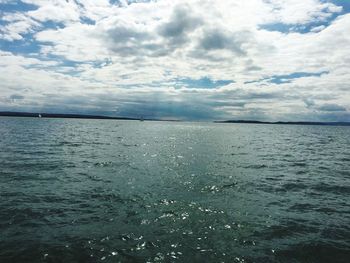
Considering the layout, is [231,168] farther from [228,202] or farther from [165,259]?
Answer: [165,259]

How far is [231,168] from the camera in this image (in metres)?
35.2

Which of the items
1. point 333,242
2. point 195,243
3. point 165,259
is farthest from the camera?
point 333,242

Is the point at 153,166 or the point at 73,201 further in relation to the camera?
the point at 153,166

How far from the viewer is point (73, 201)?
19.5 meters

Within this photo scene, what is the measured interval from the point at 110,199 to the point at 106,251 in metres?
8.00

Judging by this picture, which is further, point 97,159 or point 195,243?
point 97,159

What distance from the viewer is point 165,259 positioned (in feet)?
39.4

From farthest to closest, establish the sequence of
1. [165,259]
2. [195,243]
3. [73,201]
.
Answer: [73,201], [195,243], [165,259]

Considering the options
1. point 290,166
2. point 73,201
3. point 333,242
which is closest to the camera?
point 333,242

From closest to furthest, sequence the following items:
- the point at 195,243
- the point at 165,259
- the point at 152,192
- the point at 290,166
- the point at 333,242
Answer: the point at 165,259 → the point at 195,243 → the point at 333,242 → the point at 152,192 → the point at 290,166

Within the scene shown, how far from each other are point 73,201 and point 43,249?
694cm

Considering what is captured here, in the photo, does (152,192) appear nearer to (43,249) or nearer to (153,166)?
(43,249)

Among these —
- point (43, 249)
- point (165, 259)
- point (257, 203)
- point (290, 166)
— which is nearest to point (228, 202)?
point (257, 203)

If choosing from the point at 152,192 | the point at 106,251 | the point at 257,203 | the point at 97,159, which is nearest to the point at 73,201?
the point at 152,192
